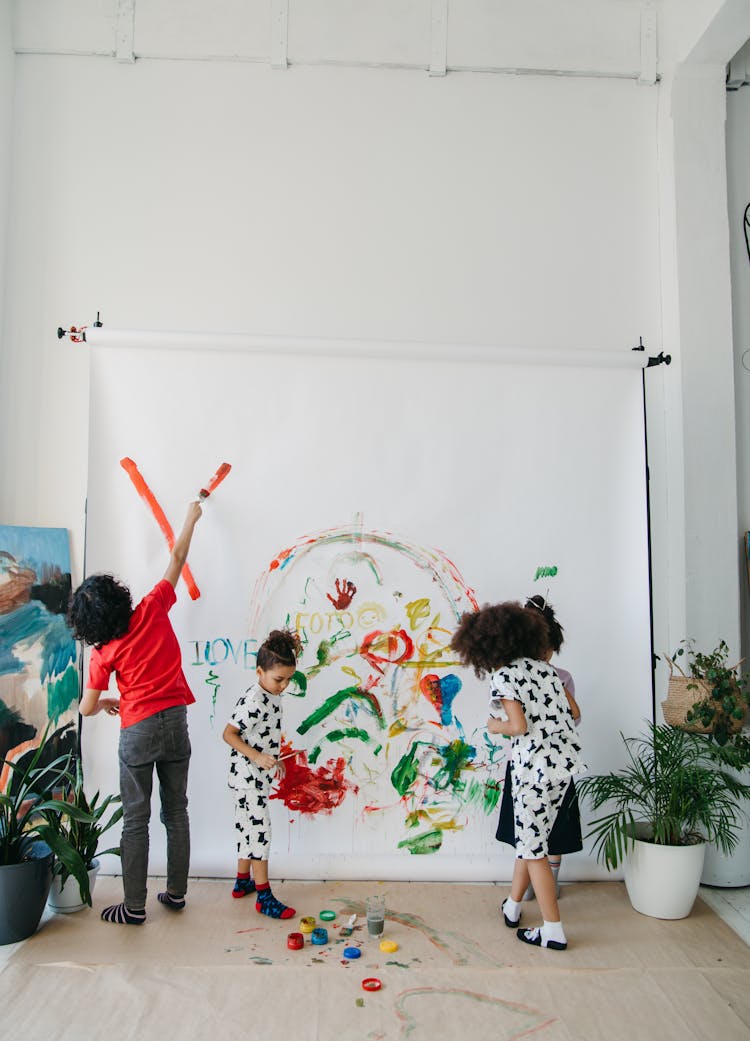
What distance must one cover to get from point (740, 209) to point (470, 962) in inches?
115

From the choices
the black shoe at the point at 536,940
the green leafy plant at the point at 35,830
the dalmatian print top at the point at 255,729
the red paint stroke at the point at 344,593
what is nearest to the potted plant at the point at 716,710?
the black shoe at the point at 536,940

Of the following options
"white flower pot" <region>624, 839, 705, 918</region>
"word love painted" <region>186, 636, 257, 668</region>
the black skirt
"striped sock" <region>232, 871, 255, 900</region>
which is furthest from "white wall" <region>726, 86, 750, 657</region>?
"striped sock" <region>232, 871, 255, 900</region>

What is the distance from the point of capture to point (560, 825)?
2600mm

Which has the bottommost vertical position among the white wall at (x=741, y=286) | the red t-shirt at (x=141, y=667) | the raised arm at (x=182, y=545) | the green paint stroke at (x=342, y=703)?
the green paint stroke at (x=342, y=703)

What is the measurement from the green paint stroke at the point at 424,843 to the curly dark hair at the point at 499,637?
0.73 meters

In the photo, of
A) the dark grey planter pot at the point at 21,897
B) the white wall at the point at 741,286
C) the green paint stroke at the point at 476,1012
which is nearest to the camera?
the green paint stroke at the point at 476,1012

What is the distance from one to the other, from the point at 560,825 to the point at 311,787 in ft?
2.80

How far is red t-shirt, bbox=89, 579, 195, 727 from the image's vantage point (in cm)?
249

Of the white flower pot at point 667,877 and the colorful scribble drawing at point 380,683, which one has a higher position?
the colorful scribble drawing at point 380,683

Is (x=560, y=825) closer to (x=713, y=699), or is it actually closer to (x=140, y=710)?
(x=713, y=699)

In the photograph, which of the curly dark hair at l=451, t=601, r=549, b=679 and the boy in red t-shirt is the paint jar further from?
the curly dark hair at l=451, t=601, r=549, b=679

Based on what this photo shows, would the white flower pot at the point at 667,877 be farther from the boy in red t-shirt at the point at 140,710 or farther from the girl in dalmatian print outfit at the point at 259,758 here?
the boy in red t-shirt at the point at 140,710

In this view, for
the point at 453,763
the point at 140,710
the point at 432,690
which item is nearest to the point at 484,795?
the point at 453,763

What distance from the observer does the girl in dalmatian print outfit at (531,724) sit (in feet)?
7.77
